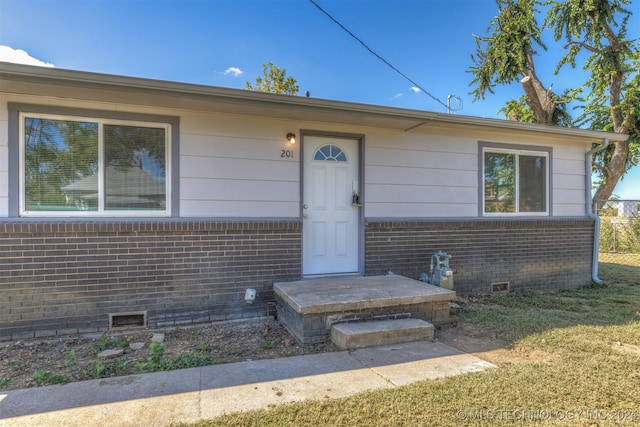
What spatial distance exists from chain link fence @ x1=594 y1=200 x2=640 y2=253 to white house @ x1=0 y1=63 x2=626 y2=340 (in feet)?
22.2

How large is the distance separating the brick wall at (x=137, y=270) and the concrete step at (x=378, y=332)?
136 cm

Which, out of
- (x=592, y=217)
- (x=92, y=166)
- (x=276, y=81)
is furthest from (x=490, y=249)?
(x=276, y=81)

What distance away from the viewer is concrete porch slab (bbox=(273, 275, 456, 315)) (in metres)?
3.45

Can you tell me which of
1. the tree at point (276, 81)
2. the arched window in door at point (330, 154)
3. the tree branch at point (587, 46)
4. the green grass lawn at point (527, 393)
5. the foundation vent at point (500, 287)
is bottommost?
the green grass lawn at point (527, 393)

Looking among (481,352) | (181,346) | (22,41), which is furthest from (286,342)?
(22,41)

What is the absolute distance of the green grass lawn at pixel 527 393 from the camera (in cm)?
212

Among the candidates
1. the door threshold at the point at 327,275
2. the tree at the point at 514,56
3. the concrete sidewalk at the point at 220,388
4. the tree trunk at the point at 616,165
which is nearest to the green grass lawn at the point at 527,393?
the concrete sidewalk at the point at 220,388

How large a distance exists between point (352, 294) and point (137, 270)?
2.46m

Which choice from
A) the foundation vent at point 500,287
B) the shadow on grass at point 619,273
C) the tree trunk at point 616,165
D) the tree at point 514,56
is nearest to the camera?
the foundation vent at point 500,287

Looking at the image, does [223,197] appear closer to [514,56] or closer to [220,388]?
[220,388]

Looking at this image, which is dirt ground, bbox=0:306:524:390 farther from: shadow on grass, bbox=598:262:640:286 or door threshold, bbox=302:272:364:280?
shadow on grass, bbox=598:262:640:286

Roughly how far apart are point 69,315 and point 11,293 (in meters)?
0.58

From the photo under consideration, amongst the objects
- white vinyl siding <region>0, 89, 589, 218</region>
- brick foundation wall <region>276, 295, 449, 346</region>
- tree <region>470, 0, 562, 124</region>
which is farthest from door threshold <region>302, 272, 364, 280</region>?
tree <region>470, 0, 562, 124</region>

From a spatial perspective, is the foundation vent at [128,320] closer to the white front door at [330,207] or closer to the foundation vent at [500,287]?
the white front door at [330,207]
